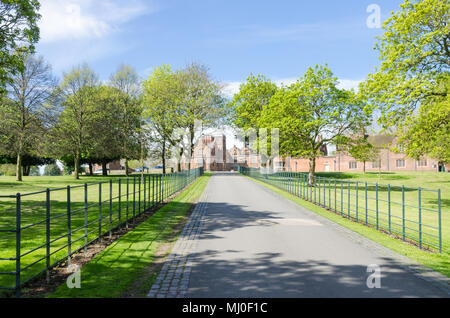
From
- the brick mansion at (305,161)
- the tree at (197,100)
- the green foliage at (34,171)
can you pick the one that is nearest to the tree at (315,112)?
the tree at (197,100)

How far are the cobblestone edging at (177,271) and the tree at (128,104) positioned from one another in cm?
4226

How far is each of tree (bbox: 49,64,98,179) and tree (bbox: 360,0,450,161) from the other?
34.4 metres

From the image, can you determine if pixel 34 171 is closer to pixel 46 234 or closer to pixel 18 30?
pixel 18 30

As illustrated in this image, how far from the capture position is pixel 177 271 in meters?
6.59

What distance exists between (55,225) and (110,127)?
37291 mm

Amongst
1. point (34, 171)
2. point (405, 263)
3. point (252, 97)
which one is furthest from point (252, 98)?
point (34, 171)

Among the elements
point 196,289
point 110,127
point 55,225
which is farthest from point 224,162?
point 196,289

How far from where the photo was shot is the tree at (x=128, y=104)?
5038 centimetres

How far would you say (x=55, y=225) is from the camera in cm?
1163

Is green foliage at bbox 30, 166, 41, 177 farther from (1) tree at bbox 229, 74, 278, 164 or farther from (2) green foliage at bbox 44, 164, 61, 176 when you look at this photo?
(1) tree at bbox 229, 74, 278, 164

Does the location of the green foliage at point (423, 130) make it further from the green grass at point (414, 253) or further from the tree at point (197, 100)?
the tree at point (197, 100)

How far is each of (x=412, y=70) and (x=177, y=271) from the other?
20.1 m
